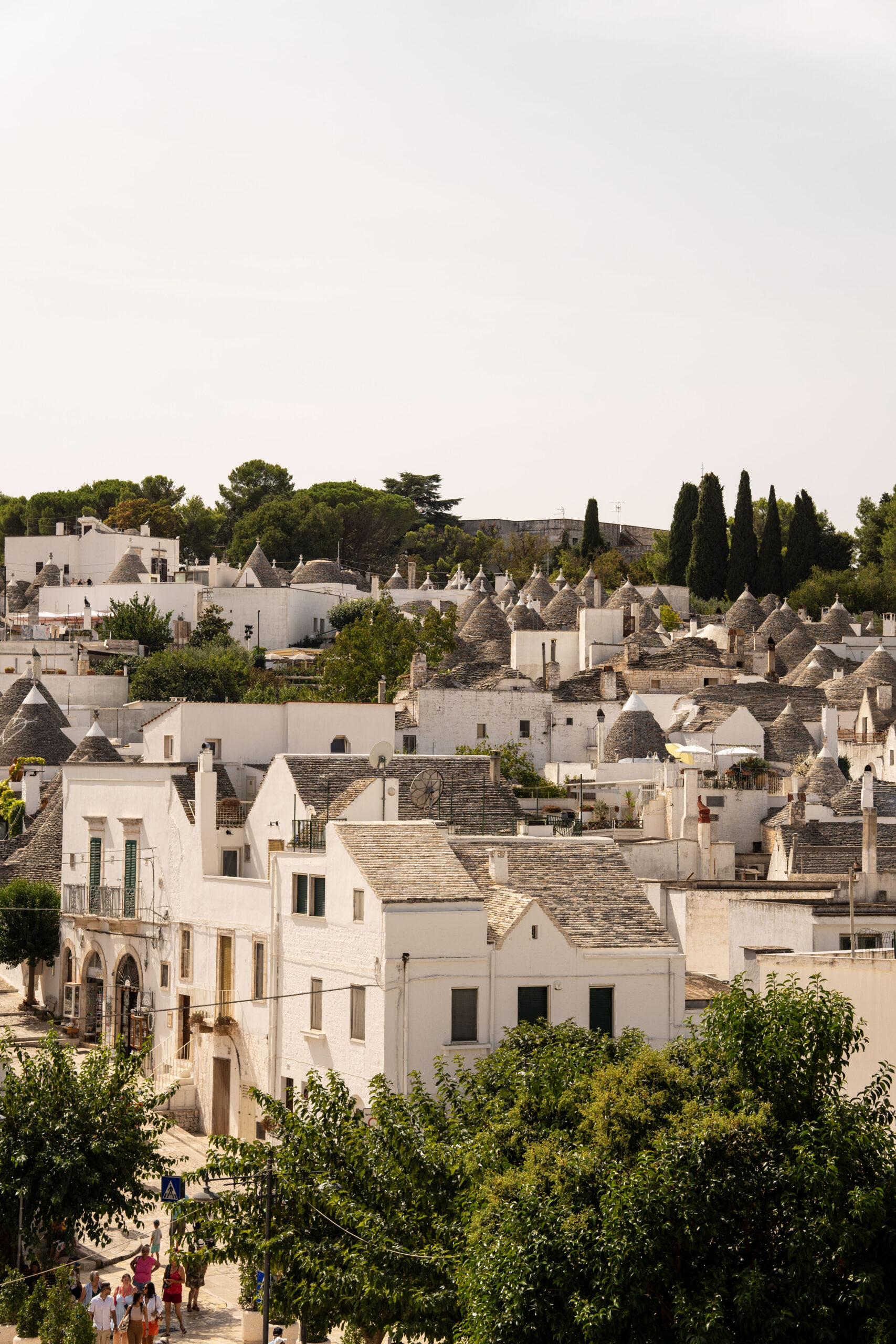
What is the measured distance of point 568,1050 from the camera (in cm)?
2123

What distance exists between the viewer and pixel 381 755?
37531 mm

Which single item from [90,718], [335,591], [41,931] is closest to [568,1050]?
[41,931]

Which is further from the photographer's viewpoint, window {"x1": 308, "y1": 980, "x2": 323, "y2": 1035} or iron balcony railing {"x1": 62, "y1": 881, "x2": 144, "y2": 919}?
iron balcony railing {"x1": 62, "y1": 881, "x2": 144, "y2": 919}

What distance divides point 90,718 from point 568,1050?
5293 cm

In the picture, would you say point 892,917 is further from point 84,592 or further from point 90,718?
point 84,592

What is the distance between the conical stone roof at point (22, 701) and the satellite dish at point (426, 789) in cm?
2961

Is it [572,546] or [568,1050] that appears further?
[572,546]

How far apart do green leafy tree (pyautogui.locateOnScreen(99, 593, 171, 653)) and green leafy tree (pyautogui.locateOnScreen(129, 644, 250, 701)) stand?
234 inches

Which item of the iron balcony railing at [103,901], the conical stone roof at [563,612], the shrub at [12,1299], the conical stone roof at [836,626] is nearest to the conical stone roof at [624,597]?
the conical stone roof at [563,612]

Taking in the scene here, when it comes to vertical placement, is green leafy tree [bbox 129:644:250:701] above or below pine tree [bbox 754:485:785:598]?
below

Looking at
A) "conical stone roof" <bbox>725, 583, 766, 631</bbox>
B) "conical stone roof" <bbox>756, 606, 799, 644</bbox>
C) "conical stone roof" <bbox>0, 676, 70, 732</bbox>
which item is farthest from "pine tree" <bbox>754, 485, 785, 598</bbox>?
"conical stone roof" <bbox>0, 676, 70, 732</bbox>

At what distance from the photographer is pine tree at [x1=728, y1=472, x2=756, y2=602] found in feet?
314

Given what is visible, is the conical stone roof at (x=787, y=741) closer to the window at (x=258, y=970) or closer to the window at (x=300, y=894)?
the window at (x=258, y=970)

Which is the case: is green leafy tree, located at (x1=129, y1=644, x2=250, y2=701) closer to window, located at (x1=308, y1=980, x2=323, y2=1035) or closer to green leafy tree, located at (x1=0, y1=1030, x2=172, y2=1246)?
window, located at (x1=308, y1=980, x2=323, y2=1035)
